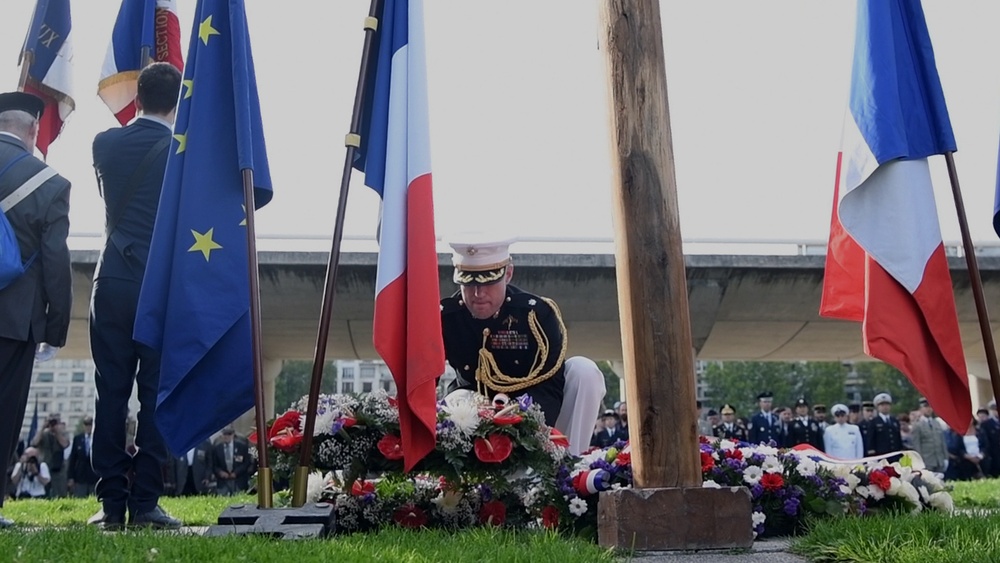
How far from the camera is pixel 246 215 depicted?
17.5ft

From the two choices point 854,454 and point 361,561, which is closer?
point 361,561

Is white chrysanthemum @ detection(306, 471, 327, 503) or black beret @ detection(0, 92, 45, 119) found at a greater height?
black beret @ detection(0, 92, 45, 119)

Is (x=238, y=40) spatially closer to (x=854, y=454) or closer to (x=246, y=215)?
(x=246, y=215)

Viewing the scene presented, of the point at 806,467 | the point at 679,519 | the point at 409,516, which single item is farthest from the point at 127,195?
the point at 806,467

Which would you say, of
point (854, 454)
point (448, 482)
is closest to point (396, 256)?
point (448, 482)

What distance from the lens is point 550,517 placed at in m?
5.16

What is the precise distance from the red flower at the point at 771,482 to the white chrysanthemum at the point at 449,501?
1.58 meters

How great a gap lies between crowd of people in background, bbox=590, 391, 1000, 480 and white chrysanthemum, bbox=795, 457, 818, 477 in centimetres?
1335

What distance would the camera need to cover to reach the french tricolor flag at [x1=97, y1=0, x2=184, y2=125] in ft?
23.3

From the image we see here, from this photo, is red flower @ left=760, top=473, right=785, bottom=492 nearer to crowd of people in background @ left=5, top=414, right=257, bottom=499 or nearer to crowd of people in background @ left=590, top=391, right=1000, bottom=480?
crowd of people in background @ left=590, top=391, right=1000, bottom=480

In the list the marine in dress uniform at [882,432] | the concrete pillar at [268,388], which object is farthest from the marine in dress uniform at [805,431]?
the concrete pillar at [268,388]

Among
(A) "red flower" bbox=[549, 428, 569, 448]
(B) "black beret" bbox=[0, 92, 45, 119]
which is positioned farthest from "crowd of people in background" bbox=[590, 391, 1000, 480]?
(B) "black beret" bbox=[0, 92, 45, 119]

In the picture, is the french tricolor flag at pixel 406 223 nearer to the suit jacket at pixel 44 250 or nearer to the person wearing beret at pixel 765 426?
the suit jacket at pixel 44 250

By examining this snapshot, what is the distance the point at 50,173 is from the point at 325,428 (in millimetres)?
2108
